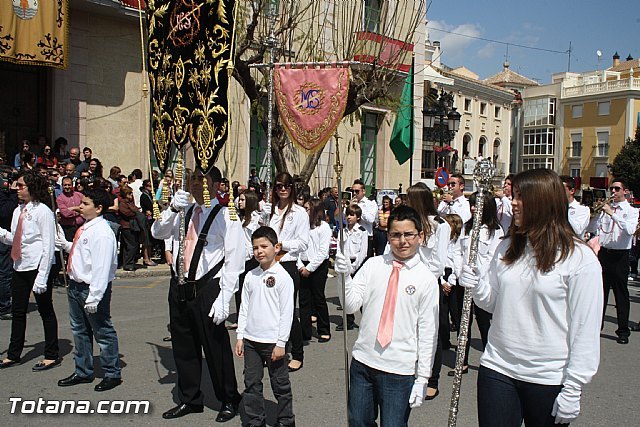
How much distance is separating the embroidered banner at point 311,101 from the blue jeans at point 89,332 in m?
2.56

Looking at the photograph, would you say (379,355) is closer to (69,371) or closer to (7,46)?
(69,371)

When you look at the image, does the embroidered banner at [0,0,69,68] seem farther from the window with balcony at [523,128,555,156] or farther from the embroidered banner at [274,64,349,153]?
the window with balcony at [523,128,555,156]

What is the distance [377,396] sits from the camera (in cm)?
364

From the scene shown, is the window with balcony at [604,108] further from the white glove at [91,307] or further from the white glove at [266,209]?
the white glove at [91,307]

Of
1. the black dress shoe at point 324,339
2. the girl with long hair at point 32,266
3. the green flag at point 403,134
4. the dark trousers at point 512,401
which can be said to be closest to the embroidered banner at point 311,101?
the black dress shoe at point 324,339

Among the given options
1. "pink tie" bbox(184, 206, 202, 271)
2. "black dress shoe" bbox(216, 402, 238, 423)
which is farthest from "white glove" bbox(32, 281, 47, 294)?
"black dress shoe" bbox(216, 402, 238, 423)

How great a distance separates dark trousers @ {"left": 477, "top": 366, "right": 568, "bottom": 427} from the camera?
306 centimetres

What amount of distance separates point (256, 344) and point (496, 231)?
285 cm

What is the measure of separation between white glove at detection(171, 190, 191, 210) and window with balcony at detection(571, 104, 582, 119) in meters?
69.8

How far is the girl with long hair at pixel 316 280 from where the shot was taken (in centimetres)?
778

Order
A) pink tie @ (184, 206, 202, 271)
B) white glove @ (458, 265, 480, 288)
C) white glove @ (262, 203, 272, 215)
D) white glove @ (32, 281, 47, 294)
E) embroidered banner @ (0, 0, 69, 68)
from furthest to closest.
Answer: embroidered banner @ (0, 0, 69, 68) → white glove @ (262, 203, 272, 215) → white glove @ (32, 281, 47, 294) → pink tie @ (184, 206, 202, 271) → white glove @ (458, 265, 480, 288)

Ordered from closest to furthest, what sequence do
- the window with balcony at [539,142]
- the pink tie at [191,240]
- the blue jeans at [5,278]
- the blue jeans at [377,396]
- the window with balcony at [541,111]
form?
the blue jeans at [377,396] < the pink tie at [191,240] < the blue jeans at [5,278] < the window with balcony at [541,111] < the window with balcony at [539,142]

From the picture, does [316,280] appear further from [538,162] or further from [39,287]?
[538,162]

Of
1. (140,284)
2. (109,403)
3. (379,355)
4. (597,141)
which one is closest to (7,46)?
(140,284)
